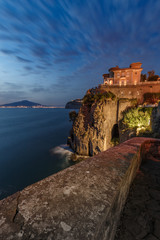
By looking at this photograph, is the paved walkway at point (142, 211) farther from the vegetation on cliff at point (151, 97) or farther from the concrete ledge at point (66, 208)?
the vegetation on cliff at point (151, 97)

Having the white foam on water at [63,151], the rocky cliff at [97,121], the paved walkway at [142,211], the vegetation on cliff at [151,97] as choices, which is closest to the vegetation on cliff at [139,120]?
the rocky cliff at [97,121]

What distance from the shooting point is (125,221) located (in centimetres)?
195

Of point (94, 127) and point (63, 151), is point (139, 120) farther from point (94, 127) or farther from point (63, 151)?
point (63, 151)

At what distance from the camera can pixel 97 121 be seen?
2239 cm

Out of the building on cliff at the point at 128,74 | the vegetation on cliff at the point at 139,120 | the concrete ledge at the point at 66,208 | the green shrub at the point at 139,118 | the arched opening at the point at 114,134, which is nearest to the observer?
the concrete ledge at the point at 66,208

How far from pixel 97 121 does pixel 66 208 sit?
21.6 metres

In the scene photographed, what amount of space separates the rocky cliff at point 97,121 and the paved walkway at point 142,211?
19.3 m

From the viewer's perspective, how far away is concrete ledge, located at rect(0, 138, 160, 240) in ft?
2.95

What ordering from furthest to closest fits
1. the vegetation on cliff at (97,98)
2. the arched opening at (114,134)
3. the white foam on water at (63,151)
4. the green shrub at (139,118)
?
the white foam on water at (63,151) → the arched opening at (114,134) → the vegetation on cliff at (97,98) → the green shrub at (139,118)

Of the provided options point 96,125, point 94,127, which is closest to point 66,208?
point 96,125

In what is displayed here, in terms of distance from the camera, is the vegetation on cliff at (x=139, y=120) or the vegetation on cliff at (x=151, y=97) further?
the vegetation on cliff at (x=151, y=97)

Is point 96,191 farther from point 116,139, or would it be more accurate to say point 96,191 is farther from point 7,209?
point 116,139

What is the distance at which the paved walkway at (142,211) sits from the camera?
1759 millimetres

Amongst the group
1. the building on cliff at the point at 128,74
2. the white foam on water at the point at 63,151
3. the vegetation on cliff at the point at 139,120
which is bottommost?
the white foam on water at the point at 63,151
